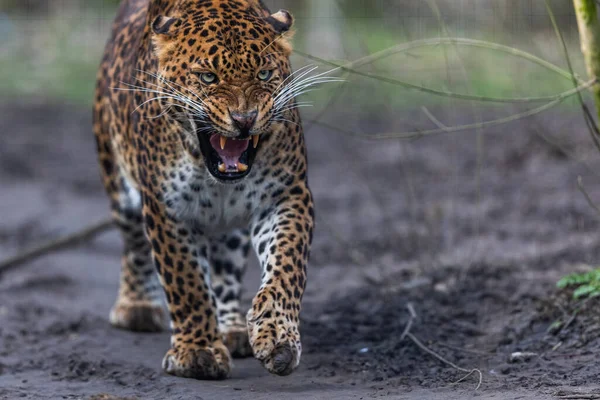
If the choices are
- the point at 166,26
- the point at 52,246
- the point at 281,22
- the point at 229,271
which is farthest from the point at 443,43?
the point at 52,246

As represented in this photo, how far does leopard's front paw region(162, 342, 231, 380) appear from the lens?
5.54m

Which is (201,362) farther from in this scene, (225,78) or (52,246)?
(52,246)

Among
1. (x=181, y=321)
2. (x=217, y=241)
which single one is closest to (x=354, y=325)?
(x=217, y=241)

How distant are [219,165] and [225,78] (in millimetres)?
421

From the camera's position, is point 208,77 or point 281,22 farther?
point 281,22

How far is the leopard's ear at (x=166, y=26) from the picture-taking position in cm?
532

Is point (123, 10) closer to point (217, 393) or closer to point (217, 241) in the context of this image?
point (217, 241)

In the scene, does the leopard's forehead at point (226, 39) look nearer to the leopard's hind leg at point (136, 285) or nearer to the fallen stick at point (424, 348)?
the fallen stick at point (424, 348)

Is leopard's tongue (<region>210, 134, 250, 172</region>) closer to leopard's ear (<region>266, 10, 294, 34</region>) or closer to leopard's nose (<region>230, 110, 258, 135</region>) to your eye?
leopard's nose (<region>230, 110, 258, 135</region>)

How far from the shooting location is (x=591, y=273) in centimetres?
623

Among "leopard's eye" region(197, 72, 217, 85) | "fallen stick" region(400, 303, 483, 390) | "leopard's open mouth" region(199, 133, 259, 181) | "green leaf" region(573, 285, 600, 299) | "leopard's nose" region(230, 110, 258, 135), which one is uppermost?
"leopard's eye" region(197, 72, 217, 85)

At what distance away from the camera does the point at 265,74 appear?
5.06 meters

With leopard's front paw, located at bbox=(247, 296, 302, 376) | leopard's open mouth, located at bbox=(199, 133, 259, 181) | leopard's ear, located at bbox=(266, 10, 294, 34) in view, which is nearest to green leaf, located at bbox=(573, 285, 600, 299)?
leopard's front paw, located at bbox=(247, 296, 302, 376)

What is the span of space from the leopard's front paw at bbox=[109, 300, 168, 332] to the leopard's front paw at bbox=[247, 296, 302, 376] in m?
2.33
